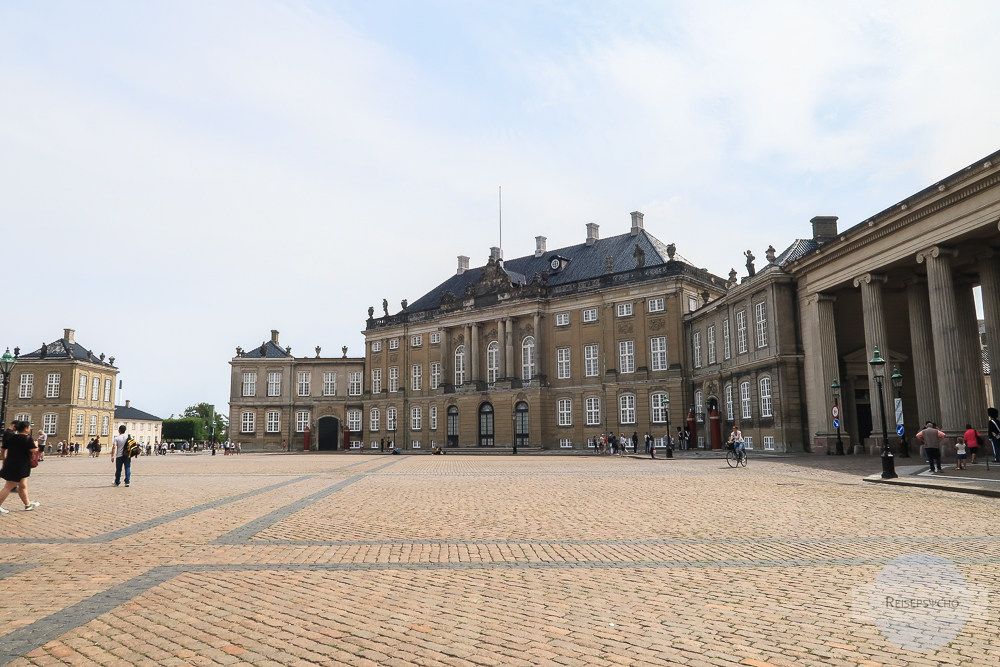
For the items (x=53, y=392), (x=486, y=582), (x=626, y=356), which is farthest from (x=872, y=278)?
(x=53, y=392)

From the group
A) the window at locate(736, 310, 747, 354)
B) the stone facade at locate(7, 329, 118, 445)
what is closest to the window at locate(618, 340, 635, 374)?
the window at locate(736, 310, 747, 354)

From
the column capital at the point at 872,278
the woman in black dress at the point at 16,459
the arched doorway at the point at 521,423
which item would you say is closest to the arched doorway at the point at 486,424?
the arched doorway at the point at 521,423

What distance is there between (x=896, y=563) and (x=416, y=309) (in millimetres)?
64611

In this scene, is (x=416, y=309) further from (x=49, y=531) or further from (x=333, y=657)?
(x=333, y=657)

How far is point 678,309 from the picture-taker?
50250 millimetres

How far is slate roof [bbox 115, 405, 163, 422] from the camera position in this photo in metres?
112

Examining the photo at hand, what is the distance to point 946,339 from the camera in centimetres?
2608

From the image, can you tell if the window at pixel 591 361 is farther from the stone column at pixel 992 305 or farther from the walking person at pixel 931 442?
the walking person at pixel 931 442

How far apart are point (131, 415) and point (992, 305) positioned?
11956cm

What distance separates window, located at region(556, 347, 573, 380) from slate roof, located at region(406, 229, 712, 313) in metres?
5.73

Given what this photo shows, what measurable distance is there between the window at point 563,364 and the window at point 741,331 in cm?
1729

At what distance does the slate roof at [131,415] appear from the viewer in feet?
367

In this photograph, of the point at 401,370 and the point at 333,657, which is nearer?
the point at 333,657

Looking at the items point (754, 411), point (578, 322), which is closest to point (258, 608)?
point (754, 411)
